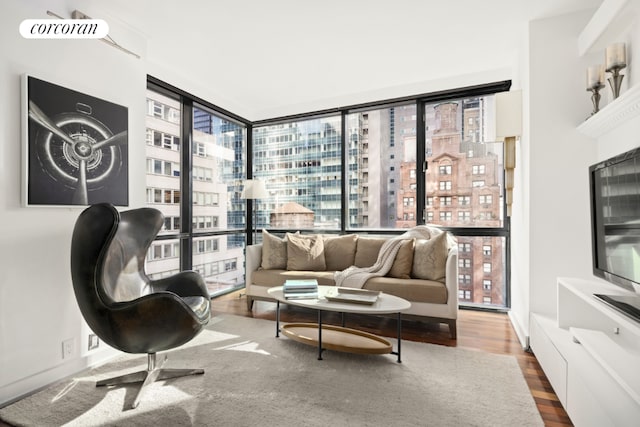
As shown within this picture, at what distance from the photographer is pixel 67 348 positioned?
226 centimetres

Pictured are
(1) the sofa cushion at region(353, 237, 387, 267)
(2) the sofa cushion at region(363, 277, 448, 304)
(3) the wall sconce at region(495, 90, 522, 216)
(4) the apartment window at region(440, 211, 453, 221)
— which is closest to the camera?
(3) the wall sconce at region(495, 90, 522, 216)

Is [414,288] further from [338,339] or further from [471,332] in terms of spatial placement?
[338,339]

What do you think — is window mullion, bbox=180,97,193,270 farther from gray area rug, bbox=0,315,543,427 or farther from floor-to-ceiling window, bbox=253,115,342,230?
gray area rug, bbox=0,315,543,427

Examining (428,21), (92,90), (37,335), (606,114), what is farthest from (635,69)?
(37,335)

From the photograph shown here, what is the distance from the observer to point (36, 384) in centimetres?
207

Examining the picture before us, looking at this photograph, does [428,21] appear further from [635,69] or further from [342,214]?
[342,214]

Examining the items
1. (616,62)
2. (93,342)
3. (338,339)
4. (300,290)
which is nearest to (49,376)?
(93,342)

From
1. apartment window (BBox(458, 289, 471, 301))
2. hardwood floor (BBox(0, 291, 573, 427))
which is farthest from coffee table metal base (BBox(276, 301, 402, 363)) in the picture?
apartment window (BBox(458, 289, 471, 301))

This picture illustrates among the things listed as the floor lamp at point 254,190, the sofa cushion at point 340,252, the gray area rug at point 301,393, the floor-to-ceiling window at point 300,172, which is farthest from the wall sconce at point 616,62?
the floor lamp at point 254,190

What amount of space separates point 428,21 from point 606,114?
1463 millimetres

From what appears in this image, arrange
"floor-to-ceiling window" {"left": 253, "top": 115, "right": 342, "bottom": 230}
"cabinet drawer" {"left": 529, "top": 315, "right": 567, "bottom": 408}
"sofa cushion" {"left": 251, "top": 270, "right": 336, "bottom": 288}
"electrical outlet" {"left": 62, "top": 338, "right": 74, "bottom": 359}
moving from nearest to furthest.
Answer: "cabinet drawer" {"left": 529, "top": 315, "right": 567, "bottom": 408} → "electrical outlet" {"left": 62, "top": 338, "right": 74, "bottom": 359} → "sofa cushion" {"left": 251, "top": 270, "right": 336, "bottom": 288} → "floor-to-ceiling window" {"left": 253, "top": 115, "right": 342, "bottom": 230}

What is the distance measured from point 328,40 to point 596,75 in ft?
6.69

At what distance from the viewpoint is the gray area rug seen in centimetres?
174

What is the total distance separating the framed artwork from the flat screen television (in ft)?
10.4
